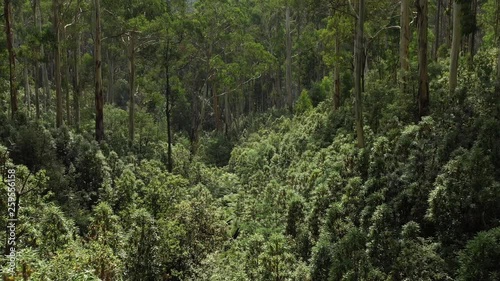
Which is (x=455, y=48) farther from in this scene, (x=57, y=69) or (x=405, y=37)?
(x=57, y=69)

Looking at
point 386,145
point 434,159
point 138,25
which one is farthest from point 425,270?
point 138,25

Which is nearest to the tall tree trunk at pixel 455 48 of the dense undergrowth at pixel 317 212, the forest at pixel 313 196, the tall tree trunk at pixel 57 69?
the forest at pixel 313 196

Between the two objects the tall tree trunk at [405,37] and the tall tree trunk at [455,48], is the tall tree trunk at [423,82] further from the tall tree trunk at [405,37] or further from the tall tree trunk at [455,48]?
the tall tree trunk at [405,37]

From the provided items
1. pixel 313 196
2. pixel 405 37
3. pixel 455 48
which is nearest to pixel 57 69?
pixel 313 196

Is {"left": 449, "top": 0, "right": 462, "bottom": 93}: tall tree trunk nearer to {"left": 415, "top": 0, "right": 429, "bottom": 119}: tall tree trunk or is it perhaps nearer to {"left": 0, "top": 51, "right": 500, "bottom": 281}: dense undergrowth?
{"left": 0, "top": 51, "right": 500, "bottom": 281}: dense undergrowth

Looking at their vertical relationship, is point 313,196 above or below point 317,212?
above

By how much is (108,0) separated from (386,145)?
55.6ft

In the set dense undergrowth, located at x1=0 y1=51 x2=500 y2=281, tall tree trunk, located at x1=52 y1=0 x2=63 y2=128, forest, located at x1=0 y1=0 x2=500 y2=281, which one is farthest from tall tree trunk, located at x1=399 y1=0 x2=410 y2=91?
tall tree trunk, located at x1=52 y1=0 x2=63 y2=128

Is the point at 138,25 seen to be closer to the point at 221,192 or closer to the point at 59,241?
the point at 221,192

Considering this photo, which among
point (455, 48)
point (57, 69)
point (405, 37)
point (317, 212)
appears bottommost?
point (317, 212)

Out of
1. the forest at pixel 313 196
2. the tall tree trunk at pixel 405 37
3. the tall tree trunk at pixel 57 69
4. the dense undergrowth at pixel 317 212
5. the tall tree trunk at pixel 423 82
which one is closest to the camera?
the dense undergrowth at pixel 317 212

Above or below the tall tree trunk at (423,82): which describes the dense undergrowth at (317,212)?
below

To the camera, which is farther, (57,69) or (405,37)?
(57,69)

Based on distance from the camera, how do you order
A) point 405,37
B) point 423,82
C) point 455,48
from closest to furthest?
point 423,82, point 455,48, point 405,37
